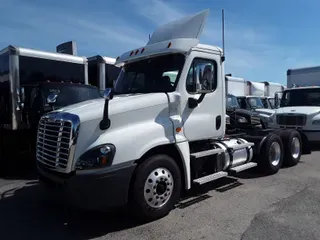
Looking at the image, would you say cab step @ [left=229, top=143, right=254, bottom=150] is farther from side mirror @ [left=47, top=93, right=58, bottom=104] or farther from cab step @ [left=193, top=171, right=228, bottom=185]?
side mirror @ [left=47, top=93, right=58, bottom=104]

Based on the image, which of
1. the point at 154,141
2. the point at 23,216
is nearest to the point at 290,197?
the point at 154,141

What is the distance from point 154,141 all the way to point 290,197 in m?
2.81

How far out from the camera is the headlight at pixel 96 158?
4199mm

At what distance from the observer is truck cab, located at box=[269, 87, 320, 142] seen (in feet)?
35.6

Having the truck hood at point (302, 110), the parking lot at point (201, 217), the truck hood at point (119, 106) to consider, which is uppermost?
the truck hood at point (119, 106)

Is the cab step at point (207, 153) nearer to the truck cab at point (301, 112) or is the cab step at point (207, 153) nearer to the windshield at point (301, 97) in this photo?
the truck cab at point (301, 112)

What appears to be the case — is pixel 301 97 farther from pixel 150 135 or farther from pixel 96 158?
pixel 96 158

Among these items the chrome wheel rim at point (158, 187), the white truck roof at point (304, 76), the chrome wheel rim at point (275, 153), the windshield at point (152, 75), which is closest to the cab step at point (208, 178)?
the chrome wheel rim at point (158, 187)

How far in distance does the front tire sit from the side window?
4.30 feet

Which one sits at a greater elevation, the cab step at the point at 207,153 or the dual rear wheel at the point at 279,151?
the cab step at the point at 207,153

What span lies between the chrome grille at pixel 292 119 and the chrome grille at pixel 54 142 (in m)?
8.97

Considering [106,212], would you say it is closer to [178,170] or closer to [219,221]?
[178,170]

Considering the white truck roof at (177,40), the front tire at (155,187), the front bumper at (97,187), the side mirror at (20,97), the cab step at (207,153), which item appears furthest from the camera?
the side mirror at (20,97)

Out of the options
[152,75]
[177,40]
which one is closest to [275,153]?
[152,75]
